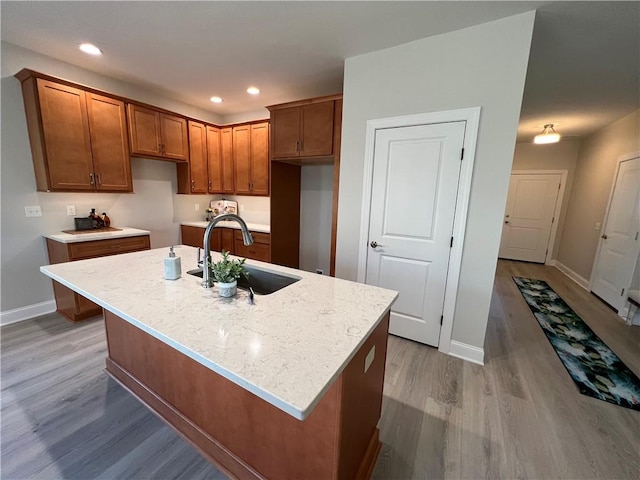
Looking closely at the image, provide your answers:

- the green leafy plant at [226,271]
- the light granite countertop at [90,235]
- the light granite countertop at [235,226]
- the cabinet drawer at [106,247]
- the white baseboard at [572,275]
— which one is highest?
the green leafy plant at [226,271]

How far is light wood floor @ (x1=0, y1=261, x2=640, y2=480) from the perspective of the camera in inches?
54.9

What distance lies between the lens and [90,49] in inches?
97.9

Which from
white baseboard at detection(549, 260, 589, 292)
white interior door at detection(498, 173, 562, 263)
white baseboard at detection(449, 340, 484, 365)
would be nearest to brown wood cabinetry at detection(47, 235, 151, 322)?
white baseboard at detection(449, 340, 484, 365)

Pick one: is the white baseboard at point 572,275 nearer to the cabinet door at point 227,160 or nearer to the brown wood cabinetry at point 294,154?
the brown wood cabinetry at point 294,154

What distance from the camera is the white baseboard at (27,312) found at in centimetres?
265

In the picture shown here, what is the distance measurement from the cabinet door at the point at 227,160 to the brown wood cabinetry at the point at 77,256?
158 centimetres

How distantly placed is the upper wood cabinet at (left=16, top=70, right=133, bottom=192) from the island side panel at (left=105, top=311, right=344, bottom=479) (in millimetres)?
1845

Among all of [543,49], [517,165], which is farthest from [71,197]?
[517,165]

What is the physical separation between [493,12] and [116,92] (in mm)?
3896

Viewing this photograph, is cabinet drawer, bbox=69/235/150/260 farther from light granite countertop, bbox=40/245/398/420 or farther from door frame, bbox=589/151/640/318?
door frame, bbox=589/151/640/318

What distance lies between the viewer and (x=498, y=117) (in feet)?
6.47

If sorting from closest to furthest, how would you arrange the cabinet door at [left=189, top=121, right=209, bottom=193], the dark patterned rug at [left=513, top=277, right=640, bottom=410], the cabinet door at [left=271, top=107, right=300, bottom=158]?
1. the dark patterned rug at [left=513, top=277, right=640, bottom=410]
2. the cabinet door at [left=271, top=107, right=300, bottom=158]
3. the cabinet door at [left=189, top=121, right=209, bottom=193]

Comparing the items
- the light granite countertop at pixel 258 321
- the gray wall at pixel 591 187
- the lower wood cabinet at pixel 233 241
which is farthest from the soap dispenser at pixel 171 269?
the gray wall at pixel 591 187

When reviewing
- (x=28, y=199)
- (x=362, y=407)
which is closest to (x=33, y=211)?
(x=28, y=199)
